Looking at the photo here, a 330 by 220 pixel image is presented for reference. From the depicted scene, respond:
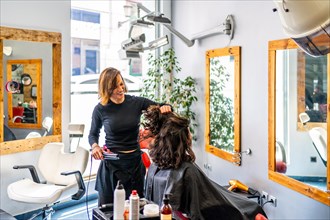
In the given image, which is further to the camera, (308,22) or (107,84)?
(107,84)

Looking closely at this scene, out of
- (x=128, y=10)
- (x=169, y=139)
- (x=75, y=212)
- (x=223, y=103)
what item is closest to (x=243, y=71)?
(x=223, y=103)

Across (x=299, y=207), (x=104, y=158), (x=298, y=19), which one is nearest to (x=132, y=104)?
(x=104, y=158)

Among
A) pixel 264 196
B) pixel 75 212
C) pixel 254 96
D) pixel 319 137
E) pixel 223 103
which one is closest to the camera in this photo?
pixel 319 137

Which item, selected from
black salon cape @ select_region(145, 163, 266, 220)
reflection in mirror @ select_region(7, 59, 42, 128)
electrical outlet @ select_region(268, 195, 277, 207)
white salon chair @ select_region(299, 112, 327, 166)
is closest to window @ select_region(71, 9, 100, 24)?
reflection in mirror @ select_region(7, 59, 42, 128)

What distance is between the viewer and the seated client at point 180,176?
6.73ft

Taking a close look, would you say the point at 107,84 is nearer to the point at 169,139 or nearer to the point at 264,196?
the point at 169,139

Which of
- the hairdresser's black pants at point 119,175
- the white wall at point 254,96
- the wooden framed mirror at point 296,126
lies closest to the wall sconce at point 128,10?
the white wall at point 254,96

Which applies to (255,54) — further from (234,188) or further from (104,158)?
(104,158)

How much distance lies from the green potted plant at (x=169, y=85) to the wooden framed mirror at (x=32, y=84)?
1.12 meters

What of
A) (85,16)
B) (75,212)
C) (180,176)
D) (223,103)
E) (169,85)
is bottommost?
(75,212)

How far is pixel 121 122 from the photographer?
9.13 feet

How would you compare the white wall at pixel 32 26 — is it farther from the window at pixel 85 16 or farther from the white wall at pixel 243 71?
the window at pixel 85 16

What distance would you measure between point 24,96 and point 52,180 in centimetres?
90

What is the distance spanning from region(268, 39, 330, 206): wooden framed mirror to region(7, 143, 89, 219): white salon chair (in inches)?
67.2
